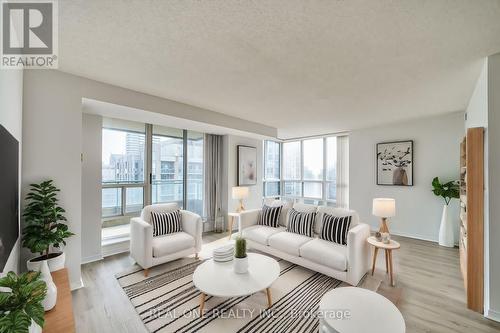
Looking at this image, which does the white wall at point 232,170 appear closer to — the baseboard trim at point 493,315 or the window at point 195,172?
the window at point 195,172

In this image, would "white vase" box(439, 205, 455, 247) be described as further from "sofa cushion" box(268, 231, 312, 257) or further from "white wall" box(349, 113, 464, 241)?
"sofa cushion" box(268, 231, 312, 257)

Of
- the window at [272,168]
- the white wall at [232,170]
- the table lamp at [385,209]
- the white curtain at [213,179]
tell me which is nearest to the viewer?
the table lamp at [385,209]

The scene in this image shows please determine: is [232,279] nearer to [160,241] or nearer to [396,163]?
[160,241]

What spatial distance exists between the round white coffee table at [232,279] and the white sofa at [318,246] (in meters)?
0.64

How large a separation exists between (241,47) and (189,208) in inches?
146

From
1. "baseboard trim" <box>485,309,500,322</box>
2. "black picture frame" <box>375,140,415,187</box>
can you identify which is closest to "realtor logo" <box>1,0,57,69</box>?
"baseboard trim" <box>485,309,500,322</box>

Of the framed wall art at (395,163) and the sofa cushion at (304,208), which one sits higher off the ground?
the framed wall art at (395,163)

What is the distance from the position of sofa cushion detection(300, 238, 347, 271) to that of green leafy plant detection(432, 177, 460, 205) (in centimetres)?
255

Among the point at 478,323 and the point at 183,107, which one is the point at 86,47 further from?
the point at 478,323

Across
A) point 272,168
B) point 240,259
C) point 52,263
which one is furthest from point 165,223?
point 272,168

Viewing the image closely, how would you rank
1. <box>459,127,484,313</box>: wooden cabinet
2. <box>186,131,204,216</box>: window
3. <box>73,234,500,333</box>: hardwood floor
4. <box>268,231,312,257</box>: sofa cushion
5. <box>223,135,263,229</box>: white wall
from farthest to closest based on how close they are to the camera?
1. <box>223,135,263,229</box>: white wall
2. <box>186,131,204,216</box>: window
3. <box>268,231,312,257</box>: sofa cushion
4. <box>459,127,484,313</box>: wooden cabinet
5. <box>73,234,500,333</box>: hardwood floor

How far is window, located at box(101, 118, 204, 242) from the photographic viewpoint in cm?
365

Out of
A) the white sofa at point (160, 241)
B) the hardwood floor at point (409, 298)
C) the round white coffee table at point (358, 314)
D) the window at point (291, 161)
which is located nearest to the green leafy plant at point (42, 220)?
the hardwood floor at point (409, 298)

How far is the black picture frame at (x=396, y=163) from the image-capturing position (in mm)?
4531
